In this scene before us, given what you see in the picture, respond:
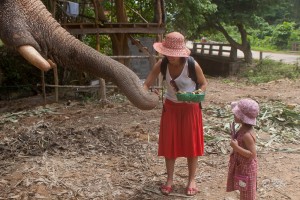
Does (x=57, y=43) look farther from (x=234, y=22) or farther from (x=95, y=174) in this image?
(x=234, y=22)

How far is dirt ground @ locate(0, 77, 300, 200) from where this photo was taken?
4641 mm

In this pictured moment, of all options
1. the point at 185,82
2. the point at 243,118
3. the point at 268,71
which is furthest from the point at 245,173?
the point at 268,71

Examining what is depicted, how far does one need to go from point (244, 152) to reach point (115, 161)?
98.4 inches

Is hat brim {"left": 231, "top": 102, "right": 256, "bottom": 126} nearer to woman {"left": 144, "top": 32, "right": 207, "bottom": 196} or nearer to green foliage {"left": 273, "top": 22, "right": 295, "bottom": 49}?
woman {"left": 144, "top": 32, "right": 207, "bottom": 196}

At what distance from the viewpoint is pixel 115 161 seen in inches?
219

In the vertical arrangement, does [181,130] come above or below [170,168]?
above

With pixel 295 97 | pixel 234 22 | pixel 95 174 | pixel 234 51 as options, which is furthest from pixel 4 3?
pixel 234 51

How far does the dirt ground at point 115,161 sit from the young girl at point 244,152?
915mm

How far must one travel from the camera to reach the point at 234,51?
18922 millimetres

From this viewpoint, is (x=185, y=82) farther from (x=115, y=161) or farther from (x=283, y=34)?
(x=283, y=34)

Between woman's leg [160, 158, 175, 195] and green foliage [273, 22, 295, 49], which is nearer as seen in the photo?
woman's leg [160, 158, 175, 195]

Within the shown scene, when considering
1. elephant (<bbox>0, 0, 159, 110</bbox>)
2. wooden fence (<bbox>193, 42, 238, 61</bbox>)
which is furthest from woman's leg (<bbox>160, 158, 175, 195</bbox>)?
wooden fence (<bbox>193, 42, 238, 61</bbox>)

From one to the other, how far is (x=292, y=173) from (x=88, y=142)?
112 inches

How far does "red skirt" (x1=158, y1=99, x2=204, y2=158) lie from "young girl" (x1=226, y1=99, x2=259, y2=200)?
Answer: 2.32ft
